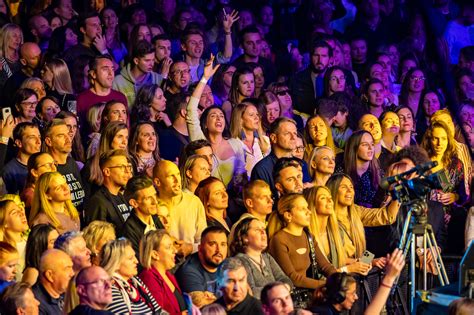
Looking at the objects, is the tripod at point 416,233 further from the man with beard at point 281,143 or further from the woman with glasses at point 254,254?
the man with beard at point 281,143

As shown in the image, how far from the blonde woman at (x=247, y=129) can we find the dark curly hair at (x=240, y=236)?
2210 mm

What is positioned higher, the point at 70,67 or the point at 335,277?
the point at 70,67

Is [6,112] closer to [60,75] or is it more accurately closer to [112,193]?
[60,75]

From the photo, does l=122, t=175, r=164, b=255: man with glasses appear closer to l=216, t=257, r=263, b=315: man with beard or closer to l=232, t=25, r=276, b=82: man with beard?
l=216, t=257, r=263, b=315: man with beard

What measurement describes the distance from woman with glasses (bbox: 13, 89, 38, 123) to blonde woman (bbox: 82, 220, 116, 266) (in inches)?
83.0

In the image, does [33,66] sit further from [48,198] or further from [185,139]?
[48,198]

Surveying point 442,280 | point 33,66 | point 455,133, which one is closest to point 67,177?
point 33,66

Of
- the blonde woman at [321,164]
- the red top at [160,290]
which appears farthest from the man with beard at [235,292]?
the blonde woman at [321,164]

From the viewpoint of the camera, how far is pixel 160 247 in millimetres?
9484

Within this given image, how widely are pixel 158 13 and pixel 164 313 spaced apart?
20.5 ft

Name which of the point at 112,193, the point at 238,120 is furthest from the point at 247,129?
the point at 112,193

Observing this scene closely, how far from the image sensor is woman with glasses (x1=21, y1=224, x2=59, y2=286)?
9180 millimetres

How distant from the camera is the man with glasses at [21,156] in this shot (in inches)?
419

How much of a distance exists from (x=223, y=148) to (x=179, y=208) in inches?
65.8
